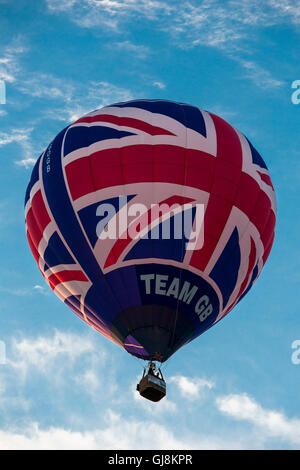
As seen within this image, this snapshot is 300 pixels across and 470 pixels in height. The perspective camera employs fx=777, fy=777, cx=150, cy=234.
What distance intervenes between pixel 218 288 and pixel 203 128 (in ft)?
14.4

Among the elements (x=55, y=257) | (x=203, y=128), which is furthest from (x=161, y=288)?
(x=203, y=128)

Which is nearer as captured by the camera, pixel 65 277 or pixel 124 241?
pixel 124 241

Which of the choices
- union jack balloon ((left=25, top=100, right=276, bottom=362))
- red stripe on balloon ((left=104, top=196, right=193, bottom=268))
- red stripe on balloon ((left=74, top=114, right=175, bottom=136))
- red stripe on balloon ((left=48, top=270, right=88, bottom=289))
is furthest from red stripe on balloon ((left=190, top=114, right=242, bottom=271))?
red stripe on balloon ((left=48, top=270, right=88, bottom=289))

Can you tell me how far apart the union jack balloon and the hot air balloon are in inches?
1.1

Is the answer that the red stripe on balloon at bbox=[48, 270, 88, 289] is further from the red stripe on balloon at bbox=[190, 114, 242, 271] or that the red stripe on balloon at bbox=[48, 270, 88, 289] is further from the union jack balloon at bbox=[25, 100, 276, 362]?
the red stripe on balloon at bbox=[190, 114, 242, 271]

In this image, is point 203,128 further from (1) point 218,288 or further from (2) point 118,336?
(2) point 118,336

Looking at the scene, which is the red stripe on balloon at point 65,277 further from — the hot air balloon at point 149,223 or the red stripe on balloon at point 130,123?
the red stripe on balloon at point 130,123

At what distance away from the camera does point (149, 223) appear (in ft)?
62.6

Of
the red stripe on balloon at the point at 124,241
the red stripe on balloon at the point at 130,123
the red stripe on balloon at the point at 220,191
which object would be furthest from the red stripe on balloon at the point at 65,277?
the red stripe on balloon at the point at 130,123

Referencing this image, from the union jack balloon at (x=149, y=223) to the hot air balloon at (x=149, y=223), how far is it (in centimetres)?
3

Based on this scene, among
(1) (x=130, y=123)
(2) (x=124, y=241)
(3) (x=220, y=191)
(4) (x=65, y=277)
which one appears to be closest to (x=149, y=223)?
(2) (x=124, y=241)

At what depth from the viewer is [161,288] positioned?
19.0 meters

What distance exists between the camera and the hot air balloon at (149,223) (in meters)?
19.0

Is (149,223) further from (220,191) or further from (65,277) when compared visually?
(65,277)
